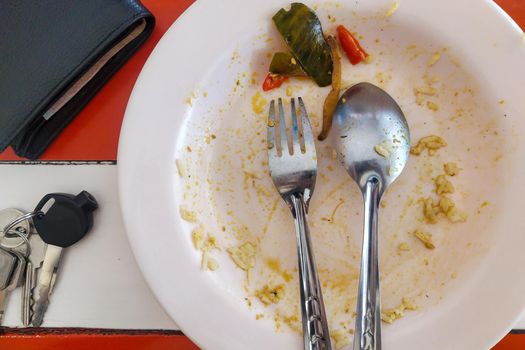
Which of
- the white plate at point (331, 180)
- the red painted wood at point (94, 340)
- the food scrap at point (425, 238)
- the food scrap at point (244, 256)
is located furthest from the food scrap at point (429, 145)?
the red painted wood at point (94, 340)

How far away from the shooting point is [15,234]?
1.09m

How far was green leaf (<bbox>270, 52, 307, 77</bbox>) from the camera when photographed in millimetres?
1009

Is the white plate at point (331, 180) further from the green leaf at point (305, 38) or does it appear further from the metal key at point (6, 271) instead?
the metal key at point (6, 271)

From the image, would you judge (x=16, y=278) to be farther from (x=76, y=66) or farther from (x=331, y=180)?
(x=331, y=180)

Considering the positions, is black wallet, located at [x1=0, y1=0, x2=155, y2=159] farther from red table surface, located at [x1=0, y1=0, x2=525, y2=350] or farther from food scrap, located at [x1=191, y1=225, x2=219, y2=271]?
food scrap, located at [x1=191, y1=225, x2=219, y2=271]

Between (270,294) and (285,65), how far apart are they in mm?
522

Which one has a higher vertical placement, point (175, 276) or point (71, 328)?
point (175, 276)

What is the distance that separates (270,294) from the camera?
3.21ft

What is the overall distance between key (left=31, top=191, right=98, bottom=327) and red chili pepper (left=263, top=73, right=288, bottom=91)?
Answer: 0.51 m

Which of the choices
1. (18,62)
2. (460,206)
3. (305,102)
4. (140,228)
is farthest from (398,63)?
(18,62)

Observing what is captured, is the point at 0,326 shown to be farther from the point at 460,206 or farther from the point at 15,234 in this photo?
the point at 460,206

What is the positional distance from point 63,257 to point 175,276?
36cm

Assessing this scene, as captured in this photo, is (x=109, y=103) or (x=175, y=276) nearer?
(x=175, y=276)

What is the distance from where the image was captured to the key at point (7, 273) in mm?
1045
